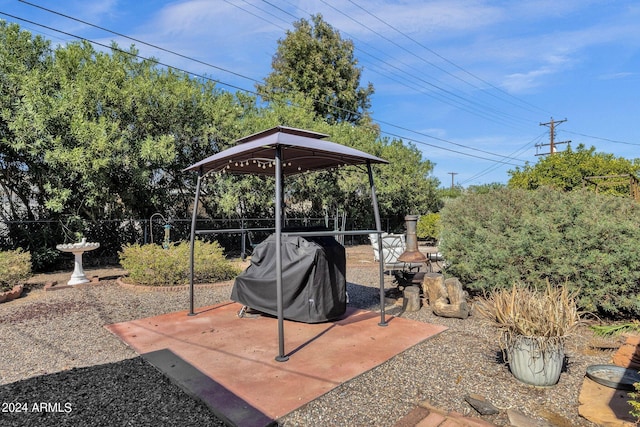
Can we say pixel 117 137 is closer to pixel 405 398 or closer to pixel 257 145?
pixel 257 145

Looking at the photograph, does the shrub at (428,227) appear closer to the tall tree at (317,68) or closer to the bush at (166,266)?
the tall tree at (317,68)

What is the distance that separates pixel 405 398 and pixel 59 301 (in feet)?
17.7

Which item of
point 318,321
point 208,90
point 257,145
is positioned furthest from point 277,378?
point 208,90

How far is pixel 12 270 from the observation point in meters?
5.96

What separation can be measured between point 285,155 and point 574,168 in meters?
16.7

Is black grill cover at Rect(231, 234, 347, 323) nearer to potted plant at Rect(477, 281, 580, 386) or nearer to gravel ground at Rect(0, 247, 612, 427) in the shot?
gravel ground at Rect(0, 247, 612, 427)

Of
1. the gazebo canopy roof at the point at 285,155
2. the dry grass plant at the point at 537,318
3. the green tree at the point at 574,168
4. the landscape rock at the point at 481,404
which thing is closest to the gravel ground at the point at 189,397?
the landscape rock at the point at 481,404

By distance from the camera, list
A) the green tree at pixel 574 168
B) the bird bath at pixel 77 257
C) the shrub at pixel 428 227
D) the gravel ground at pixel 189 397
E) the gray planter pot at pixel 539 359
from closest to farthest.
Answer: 1. the gravel ground at pixel 189 397
2. the gray planter pot at pixel 539 359
3. the bird bath at pixel 77 257
4. the green tree at pixel 574 168
5. the shrub at pixel 428 227

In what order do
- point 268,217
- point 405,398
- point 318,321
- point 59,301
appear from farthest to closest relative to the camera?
1. point 268,217
2. point 59,301
3. point 318,321
4. point 405,398

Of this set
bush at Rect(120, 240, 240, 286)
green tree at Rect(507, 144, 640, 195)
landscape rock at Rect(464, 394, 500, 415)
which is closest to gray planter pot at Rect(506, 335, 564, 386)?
landscape rock at Rect(464, 394, 500, 415)

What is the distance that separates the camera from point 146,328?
403 centimetres

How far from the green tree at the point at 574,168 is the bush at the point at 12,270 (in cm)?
1681

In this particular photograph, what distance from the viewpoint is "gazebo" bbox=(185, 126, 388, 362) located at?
3.08 meters

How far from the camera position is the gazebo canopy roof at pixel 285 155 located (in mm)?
3340
